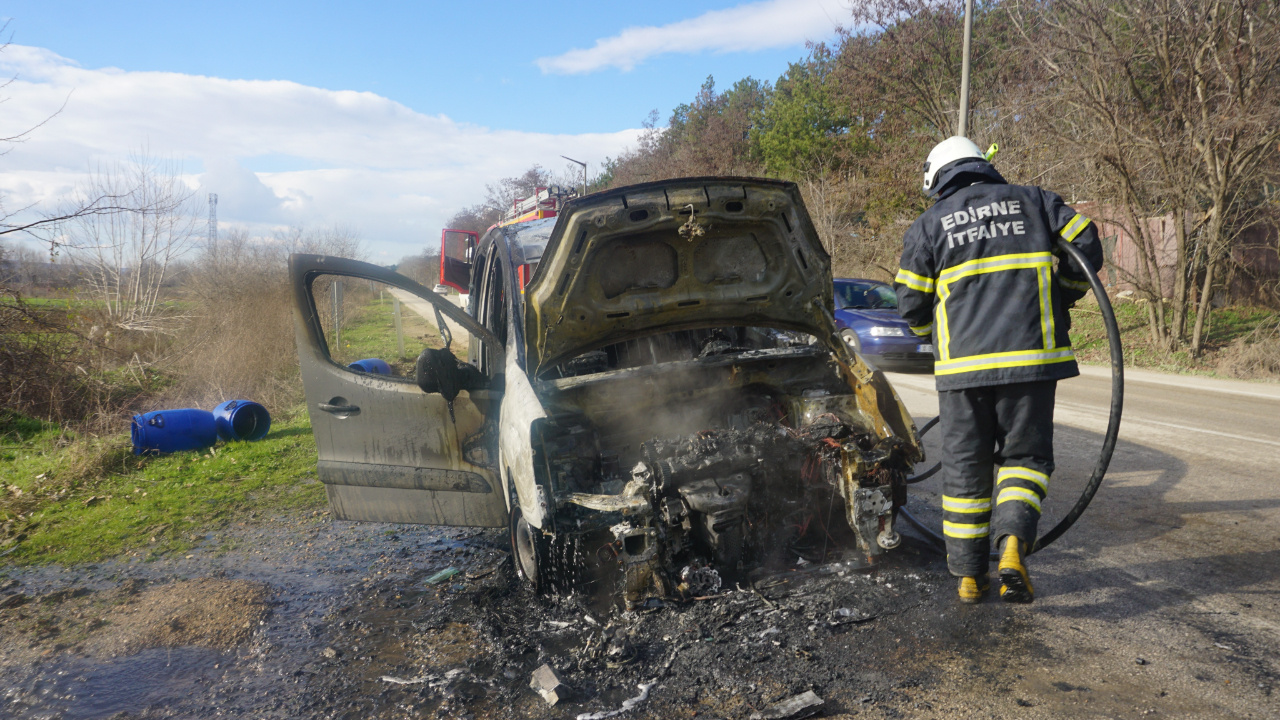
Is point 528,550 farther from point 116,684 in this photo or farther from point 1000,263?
point 1000,263

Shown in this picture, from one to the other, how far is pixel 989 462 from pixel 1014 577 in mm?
489

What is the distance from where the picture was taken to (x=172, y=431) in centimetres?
691

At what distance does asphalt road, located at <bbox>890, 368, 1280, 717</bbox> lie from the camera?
2.41m

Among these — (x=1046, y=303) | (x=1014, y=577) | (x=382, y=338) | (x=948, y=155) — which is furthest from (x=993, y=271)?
(x=382, y=338)

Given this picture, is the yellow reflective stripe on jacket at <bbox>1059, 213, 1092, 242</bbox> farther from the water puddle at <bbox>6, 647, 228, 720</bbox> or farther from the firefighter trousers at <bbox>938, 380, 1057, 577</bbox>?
the water puddle at <bbox>6, 647, 228, 720</bbox>

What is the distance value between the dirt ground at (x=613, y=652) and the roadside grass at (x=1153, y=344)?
1103 cm

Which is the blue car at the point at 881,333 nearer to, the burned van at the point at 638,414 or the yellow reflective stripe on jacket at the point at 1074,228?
the burned van at the point at 638,414

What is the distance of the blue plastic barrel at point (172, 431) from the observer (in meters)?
6.77

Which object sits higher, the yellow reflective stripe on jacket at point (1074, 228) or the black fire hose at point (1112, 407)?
the yellow reflective stripe on jacket at point (1074, 228)

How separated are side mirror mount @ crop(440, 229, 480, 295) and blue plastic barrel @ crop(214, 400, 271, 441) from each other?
2.58 metres

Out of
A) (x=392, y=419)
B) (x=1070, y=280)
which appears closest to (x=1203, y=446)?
(x=1070, y=280)

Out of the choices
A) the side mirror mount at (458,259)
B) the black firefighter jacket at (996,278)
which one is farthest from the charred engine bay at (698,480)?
the side mirror mount at (458,259)

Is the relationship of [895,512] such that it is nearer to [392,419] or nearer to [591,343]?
[591,343]

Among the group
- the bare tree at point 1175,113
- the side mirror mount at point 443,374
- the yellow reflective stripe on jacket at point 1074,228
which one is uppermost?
the bare tree at point 1175,113
